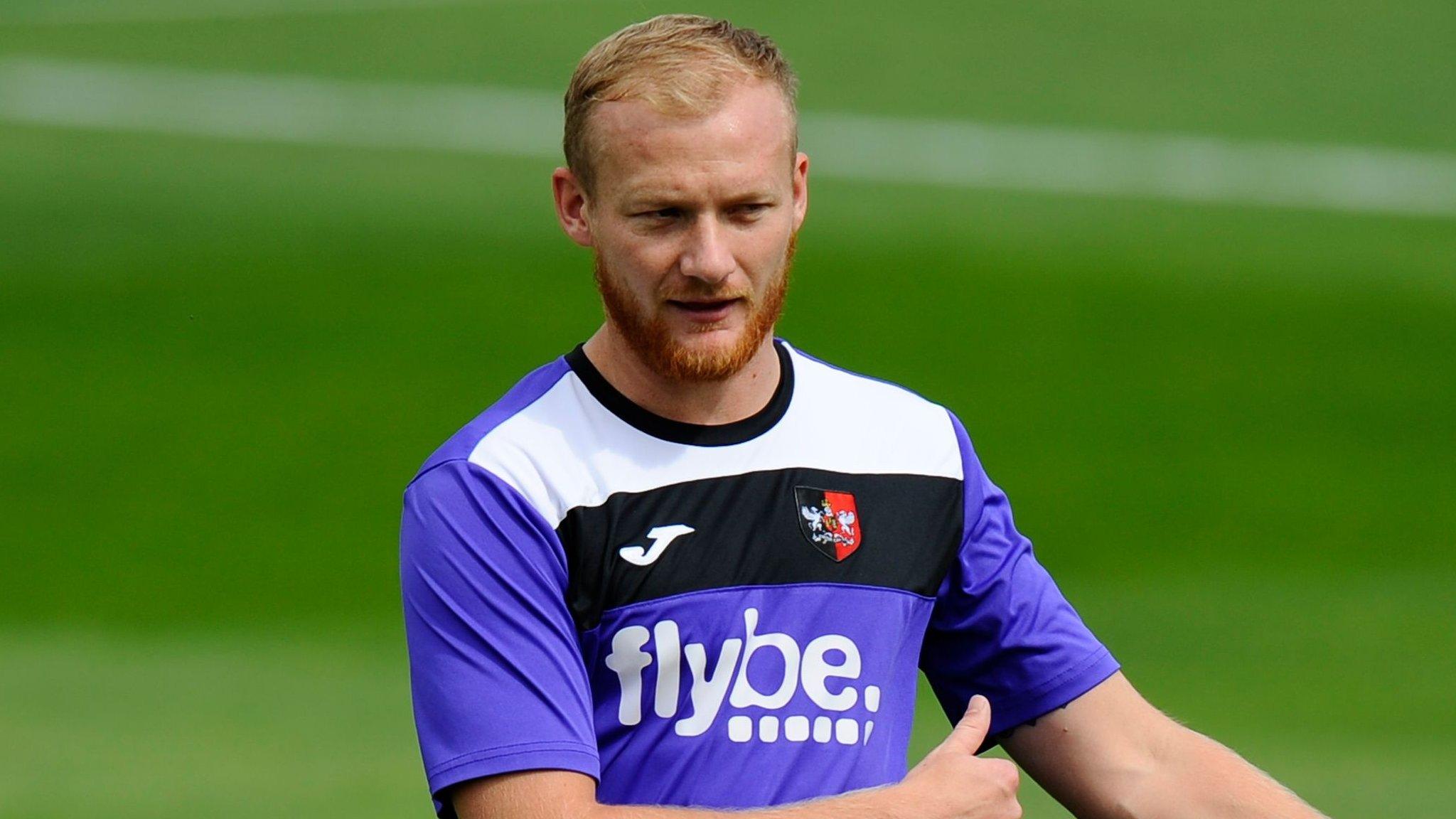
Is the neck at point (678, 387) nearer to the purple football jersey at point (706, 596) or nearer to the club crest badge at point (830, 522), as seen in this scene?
the purple football jersey at point (706, 596)

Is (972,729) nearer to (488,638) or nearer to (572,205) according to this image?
(488,638)

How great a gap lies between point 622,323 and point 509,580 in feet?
1.89

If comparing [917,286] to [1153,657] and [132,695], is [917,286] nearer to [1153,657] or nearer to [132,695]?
[1153,657]

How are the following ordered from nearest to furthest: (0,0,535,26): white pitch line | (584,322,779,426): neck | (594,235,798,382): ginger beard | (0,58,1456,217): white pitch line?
(594,235,798,382): ginger beard < (584,322,779,426): neck < (0,58,1456,217): white pitch line < (0,0,535,26): white pitch line

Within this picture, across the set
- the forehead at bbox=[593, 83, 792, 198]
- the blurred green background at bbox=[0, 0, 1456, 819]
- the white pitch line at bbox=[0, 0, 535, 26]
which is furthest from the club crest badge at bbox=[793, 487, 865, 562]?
the white pitch line at bbox=[0, 0, 535, 26]

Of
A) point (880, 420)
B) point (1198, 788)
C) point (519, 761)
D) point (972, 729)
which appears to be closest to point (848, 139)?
point (880, 420)

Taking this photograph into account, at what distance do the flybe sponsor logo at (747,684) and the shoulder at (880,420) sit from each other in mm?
433

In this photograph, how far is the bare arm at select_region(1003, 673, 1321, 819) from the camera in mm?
3764

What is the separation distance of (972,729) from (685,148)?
47.4 inches

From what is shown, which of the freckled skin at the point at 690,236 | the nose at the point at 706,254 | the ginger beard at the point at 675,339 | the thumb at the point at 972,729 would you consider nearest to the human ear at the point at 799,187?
the freckled skin at the point at 690,236

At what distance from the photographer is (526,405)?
3.75 metres

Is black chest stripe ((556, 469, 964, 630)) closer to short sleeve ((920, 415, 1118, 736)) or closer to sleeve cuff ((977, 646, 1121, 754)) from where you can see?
short sleeve ((920, 415, 1118, 736))

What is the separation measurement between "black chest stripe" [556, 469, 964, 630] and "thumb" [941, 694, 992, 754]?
0.25 meters

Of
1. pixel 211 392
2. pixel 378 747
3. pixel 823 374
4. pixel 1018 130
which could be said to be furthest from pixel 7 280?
pixel 823 374
